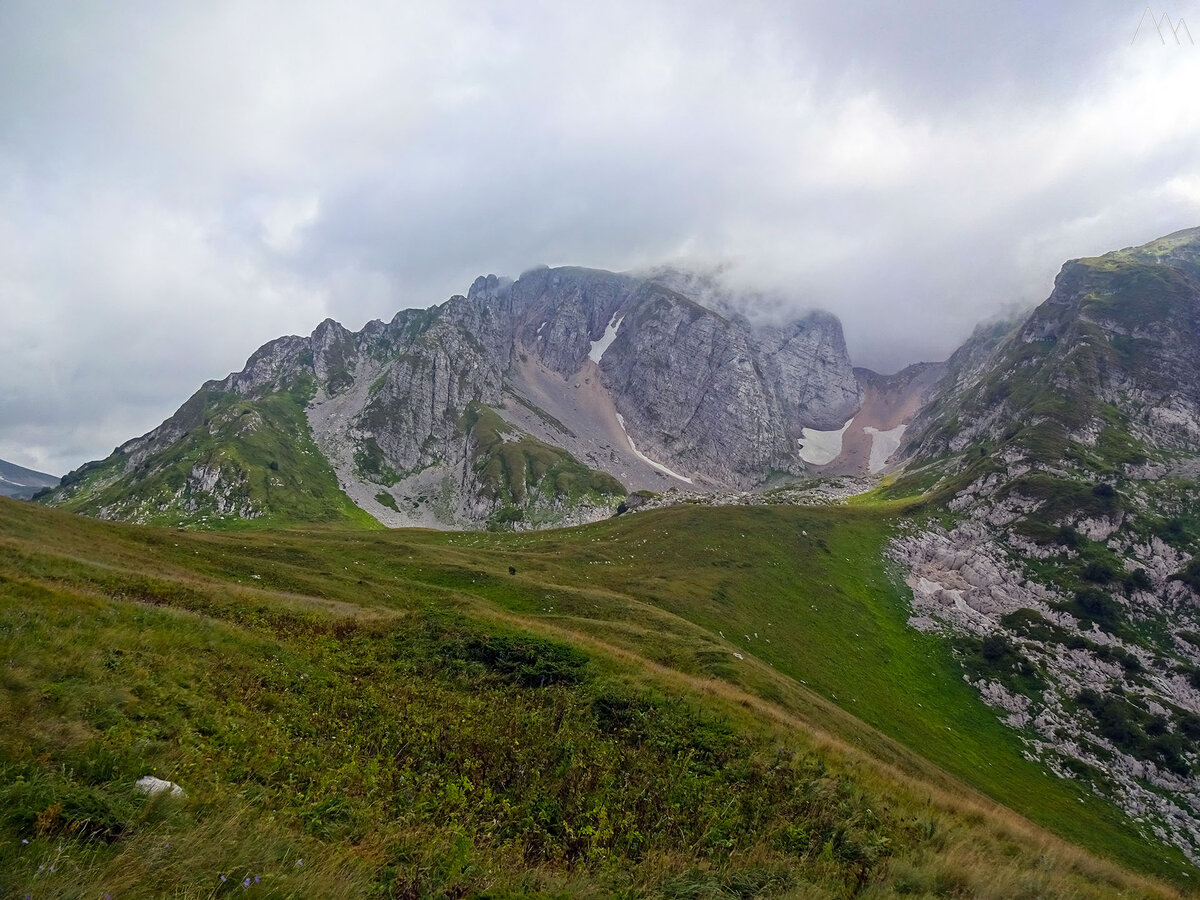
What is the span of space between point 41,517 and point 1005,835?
2632 inches

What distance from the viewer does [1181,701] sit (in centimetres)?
7112

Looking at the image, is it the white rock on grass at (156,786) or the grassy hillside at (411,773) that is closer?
the grassy hillside at (411,773)

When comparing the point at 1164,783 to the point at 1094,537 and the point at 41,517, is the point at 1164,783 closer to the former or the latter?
the point at 1094,537

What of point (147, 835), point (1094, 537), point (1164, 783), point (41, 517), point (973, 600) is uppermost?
point (41, 517)

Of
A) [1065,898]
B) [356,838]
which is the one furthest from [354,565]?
[1065,898]

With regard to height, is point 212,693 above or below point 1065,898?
above

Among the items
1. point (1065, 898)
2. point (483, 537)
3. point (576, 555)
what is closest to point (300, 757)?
point (1065, 898)

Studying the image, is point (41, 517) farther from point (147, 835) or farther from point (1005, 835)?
point (1005, 835)

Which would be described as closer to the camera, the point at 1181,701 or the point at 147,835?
the point at 147,835

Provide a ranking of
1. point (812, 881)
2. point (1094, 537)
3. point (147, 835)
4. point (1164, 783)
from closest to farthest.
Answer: point (147, 835) < point (812, 881) < point (1164, 783) < point (1094, 537)

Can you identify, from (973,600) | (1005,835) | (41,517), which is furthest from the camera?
(973,600)

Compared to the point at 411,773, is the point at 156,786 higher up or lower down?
higher up

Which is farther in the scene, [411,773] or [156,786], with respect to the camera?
[411,773]

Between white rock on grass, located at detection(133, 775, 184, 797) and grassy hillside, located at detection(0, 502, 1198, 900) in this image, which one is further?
white rock on grass, located at detection(133, 775, 184, 797)
